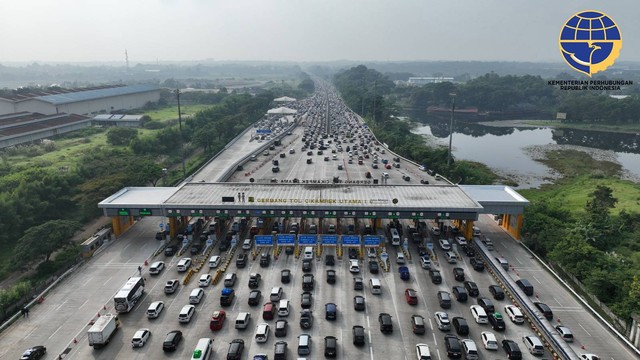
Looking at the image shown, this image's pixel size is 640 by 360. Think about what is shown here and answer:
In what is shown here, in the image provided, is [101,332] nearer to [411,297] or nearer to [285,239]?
[285,239]

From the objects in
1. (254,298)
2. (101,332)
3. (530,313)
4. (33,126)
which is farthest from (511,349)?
(33,126)

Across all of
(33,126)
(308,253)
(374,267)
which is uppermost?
(33,126)

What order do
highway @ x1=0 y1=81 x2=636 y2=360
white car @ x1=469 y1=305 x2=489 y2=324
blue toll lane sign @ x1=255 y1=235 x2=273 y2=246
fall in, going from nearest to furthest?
highway @ x1=0 y1=81 x2=636 y2=360, white car @ x1=469 y1=305 x2=489 y2=324, blue toll lane sign @ x1=255 y1=235 x2=273 y2=246

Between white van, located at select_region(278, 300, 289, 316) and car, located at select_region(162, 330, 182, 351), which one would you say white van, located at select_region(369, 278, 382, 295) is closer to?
white van, located at select_region(278, 300, 289, 316)

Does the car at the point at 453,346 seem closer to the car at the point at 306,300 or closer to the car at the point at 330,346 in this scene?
the car at the point at 330,346

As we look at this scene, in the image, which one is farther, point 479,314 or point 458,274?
point 458,274

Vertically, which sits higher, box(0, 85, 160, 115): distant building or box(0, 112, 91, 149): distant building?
box(0, 85, 160, 115): distant building

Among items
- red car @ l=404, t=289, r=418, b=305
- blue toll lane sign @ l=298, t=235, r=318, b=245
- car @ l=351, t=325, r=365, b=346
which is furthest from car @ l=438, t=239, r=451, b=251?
car @ l=351, t=325, r=365, b=346
